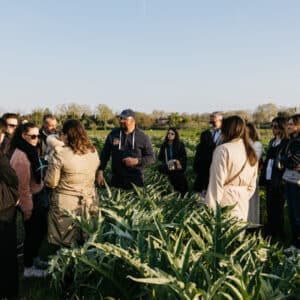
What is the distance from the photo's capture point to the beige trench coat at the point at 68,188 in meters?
4.23

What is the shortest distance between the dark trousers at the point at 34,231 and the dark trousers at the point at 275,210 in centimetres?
342

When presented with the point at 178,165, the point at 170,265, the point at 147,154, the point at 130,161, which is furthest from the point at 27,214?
the point at 178,165

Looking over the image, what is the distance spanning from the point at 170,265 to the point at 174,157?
5.40m

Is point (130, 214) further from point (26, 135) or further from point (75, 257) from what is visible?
point (26, 135)

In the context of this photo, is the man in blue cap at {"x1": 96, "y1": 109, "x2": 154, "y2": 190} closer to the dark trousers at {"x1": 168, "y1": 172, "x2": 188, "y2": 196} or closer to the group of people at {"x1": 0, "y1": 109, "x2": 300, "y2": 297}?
the group of people at {"x1": 0, "y1": 109, "x2": 300, "y2": 297}

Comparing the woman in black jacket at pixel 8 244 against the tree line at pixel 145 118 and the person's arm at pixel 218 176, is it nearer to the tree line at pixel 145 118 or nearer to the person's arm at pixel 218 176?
the person's arm at pixel 218 176

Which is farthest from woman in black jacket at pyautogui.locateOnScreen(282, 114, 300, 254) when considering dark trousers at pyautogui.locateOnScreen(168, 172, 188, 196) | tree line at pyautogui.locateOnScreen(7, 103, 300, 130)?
tree line at pyautogui.locateOnScreen(7, 103, 300, 130)

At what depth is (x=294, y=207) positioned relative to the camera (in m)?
5.62

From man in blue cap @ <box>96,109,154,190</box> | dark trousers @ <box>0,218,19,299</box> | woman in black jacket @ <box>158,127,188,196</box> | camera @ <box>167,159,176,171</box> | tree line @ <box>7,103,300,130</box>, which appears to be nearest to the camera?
dark trousers @ <box>0,218,19,299</box>

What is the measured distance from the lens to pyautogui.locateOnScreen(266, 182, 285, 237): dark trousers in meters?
6.33

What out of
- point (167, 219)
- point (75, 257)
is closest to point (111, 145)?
point (167, 219)

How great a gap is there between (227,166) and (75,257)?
1809 millimetres

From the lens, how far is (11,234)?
4.08 metres

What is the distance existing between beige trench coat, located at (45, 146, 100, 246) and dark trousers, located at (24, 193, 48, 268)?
605 mm
